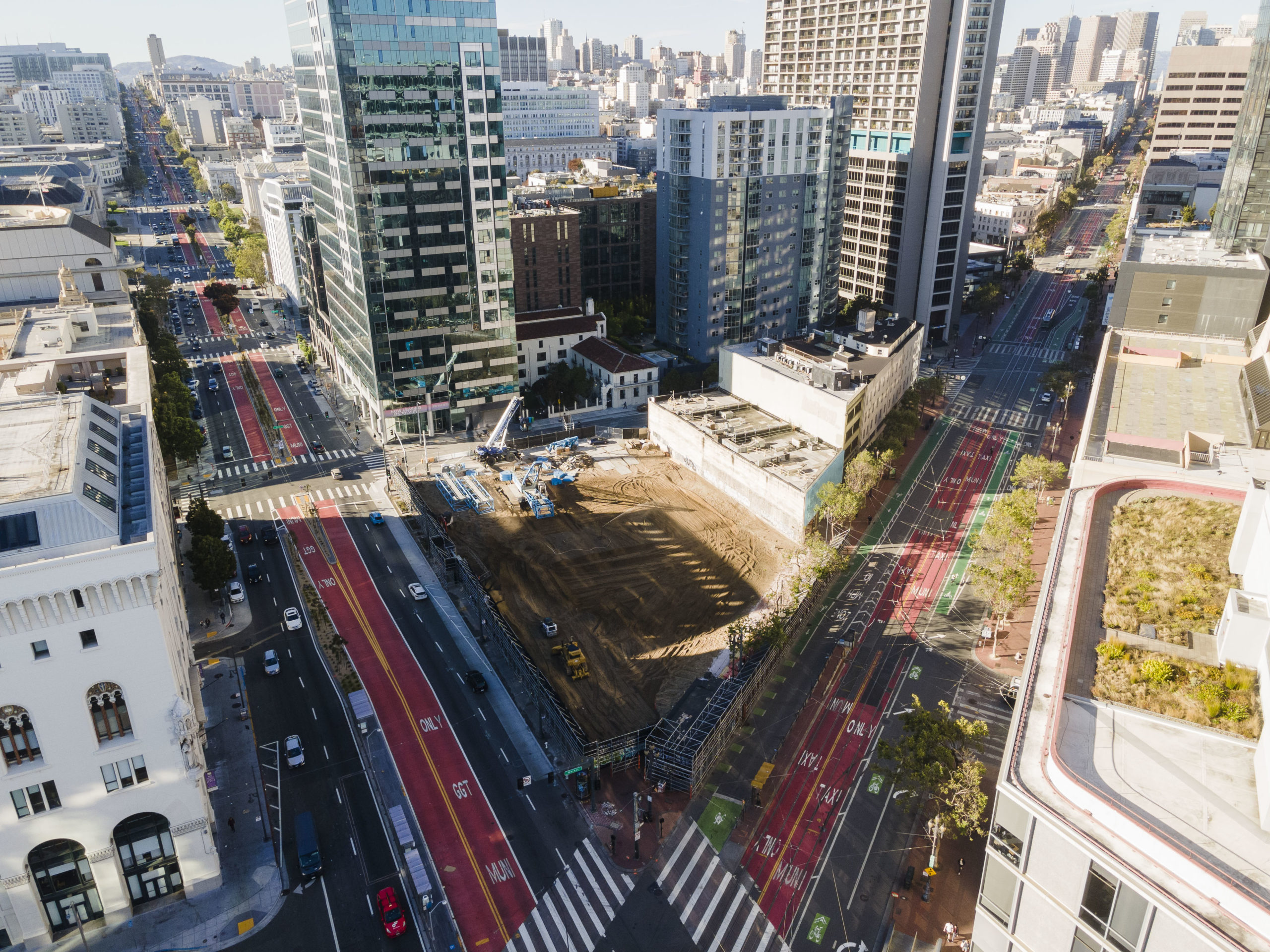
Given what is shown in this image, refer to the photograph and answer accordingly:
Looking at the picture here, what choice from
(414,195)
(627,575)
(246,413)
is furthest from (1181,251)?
(246,413)

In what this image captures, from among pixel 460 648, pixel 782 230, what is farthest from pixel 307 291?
pixel 460 648

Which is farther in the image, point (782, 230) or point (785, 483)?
point (782, 230)

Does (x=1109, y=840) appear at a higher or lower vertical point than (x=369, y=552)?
higher

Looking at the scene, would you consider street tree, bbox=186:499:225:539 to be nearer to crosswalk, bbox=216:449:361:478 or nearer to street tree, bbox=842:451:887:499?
crosswalk, bbox=216:449:361:478

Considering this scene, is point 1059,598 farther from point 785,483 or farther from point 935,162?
point 935,162

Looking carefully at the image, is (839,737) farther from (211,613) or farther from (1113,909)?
(211,613)

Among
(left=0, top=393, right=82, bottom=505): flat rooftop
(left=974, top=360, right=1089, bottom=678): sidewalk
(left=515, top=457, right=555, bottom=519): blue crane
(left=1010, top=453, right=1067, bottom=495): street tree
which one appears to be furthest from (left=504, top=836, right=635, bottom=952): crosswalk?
(left=1010, top=453, right=1067, bottom=495): street tree
